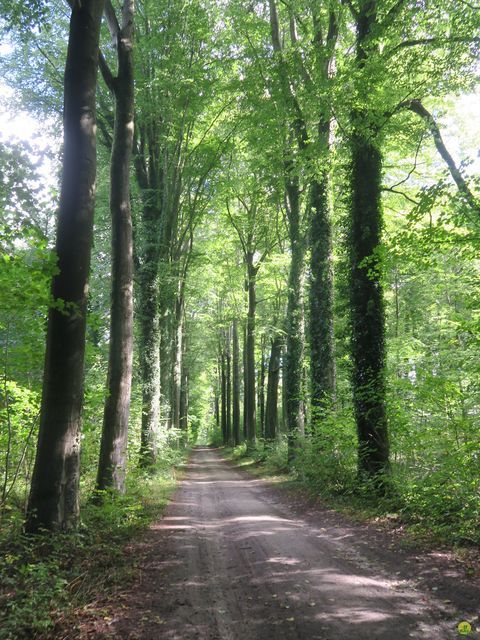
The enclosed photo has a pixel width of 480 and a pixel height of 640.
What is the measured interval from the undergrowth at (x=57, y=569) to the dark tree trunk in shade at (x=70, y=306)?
35cm

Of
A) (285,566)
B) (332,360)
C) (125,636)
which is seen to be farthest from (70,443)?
(332,360)

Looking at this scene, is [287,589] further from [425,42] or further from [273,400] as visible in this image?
[273,400]

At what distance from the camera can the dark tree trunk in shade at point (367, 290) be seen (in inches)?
392

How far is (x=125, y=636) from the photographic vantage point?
3.95 m

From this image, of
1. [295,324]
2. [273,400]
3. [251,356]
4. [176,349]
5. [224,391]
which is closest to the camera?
[295,324]

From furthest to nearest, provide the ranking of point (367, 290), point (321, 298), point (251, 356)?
point (251, 356) < point (321, 298) < point (367, 290)

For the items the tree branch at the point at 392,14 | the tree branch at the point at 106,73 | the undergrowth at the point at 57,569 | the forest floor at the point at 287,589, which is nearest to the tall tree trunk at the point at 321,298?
the tree branch at the point at 392,14

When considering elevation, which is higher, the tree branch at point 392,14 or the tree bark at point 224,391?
the tree branch at point 392,14

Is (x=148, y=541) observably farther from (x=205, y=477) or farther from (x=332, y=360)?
(x=205, y=477)

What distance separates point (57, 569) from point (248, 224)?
2034cm

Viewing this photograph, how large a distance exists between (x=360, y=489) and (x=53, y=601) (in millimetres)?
7172

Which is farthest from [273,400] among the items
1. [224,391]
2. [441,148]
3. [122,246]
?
[224,391]

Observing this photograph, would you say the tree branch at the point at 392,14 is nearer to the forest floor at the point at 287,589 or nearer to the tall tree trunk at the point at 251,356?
the forest floor at the point at 287,589

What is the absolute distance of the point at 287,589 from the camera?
189 inches
